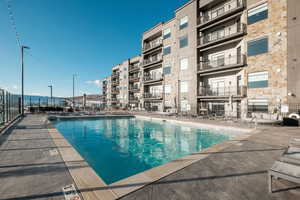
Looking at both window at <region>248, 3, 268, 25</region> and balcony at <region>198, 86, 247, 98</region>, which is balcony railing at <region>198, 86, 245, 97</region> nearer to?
balcony at <region>198, 86, 247, 98</region>

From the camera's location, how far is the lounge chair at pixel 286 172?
193 cm

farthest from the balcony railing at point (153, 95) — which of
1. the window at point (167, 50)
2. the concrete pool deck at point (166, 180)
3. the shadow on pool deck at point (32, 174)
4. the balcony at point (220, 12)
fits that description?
the shadow on pool deck at point (32, 174)

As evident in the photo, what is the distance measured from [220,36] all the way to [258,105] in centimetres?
876

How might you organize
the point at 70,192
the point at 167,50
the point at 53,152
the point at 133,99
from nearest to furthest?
the point at 70,192, the point at 53,152, the point at 167,50, the point at 133,99

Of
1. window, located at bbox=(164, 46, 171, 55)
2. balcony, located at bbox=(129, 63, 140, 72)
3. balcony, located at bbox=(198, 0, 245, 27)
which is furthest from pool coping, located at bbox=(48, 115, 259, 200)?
balcony, located at bbox=(129, 63, 140, 72)

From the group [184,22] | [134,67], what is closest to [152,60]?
[134,67]

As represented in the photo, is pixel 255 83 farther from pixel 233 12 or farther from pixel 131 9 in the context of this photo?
pixel 131 9

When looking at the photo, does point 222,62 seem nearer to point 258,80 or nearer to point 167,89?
point 258,80

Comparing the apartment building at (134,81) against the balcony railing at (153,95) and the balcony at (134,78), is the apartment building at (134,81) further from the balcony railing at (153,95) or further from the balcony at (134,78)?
the balcony railing at (153,95)

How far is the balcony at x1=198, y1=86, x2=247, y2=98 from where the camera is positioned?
1291cm

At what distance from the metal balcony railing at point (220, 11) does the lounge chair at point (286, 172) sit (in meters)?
16.0

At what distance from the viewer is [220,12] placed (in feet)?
50.3

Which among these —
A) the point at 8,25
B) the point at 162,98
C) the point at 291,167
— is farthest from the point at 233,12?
the point at 8,25

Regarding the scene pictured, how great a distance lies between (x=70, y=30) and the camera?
1667cm
